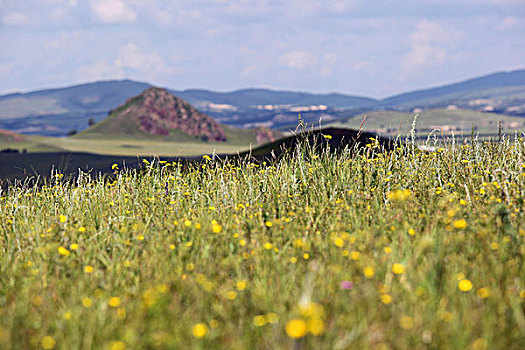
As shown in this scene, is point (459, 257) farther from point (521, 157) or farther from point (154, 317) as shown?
point (521, 157)

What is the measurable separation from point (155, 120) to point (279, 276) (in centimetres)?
12082

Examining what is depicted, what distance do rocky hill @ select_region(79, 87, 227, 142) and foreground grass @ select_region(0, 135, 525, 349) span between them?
11190 cm

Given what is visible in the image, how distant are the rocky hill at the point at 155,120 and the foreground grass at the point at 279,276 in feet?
367

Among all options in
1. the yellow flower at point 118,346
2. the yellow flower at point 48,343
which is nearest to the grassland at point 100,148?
the yellow flower at point 48,343

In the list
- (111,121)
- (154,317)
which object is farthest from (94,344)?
(111,121)

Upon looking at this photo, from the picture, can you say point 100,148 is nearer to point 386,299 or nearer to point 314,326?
point 386,299

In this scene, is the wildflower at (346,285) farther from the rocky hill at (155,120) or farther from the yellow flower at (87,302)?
the rocky hill at (155,120)

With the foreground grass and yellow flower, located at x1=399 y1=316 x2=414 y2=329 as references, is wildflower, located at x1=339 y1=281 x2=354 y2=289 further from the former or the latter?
yellow flower, located at x1=399 y1=316 x2=414 y2=329

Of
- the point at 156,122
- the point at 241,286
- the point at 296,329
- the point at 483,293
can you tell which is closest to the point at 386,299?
the point at 483,293

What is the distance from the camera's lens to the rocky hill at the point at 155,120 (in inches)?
4561

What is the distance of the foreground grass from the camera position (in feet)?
10.8

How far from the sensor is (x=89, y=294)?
4.11m

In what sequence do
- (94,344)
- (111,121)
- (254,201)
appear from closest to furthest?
(94,344) < (254,201) < (111,121)

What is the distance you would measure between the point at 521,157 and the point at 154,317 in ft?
22.6
